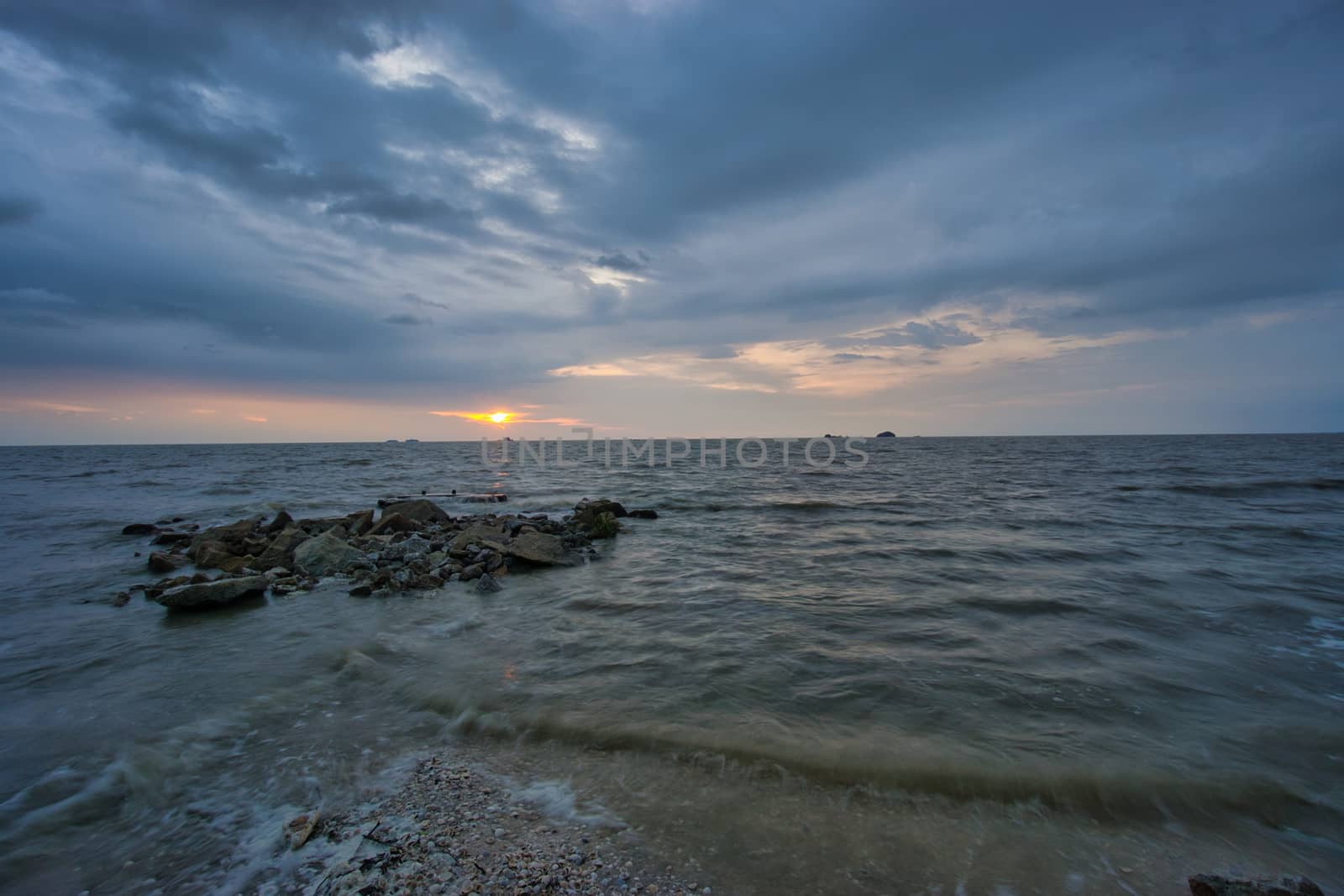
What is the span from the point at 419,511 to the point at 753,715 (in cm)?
1725

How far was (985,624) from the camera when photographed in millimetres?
9352

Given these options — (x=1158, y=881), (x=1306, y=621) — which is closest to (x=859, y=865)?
(x=1158, y=881)

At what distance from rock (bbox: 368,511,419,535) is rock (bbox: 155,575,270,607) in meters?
6.97

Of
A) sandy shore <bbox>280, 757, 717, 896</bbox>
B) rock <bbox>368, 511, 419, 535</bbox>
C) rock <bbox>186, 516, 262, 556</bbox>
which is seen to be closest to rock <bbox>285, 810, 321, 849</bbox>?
sandy shore <bbox>280, 757, 717, 896</bbox>

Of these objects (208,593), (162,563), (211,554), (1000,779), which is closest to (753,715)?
(1000,779)

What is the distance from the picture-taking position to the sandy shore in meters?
3.64

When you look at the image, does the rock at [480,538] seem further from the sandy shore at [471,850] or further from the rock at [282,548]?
the sandy shore at [471,850]

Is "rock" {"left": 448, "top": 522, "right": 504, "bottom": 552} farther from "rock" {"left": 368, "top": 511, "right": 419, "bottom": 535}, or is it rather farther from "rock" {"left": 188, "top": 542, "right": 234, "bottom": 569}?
"rock" {"left": 188, "top": 542, "right": 234, "bottom": 569}

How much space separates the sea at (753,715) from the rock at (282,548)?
8.73ft

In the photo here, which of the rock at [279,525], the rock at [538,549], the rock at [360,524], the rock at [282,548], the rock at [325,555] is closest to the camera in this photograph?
the rock at [325,555]

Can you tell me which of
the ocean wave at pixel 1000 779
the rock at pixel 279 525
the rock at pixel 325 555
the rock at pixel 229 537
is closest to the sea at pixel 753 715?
the ocean wave at pixel 1000 779

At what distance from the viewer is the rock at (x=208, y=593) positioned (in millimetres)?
10375

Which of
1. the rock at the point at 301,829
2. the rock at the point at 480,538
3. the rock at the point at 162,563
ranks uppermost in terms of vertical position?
the rock at the point at 480,538

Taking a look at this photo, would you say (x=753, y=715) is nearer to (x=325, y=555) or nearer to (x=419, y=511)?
(x=325, y=555)
